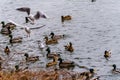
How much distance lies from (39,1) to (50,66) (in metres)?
16.0

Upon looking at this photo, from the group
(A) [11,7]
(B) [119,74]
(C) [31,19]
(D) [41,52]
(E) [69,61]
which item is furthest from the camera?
(A) [11,7]

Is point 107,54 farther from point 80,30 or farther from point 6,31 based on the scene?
point 6,31

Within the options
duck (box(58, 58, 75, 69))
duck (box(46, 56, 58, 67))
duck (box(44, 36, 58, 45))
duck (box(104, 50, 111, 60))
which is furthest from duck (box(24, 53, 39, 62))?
duck (box(104, 50, 111, 60))

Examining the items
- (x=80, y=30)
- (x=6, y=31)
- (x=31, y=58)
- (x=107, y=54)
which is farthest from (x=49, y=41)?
(x=107, y=54)

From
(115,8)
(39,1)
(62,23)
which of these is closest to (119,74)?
(62,23)

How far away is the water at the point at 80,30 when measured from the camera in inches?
897

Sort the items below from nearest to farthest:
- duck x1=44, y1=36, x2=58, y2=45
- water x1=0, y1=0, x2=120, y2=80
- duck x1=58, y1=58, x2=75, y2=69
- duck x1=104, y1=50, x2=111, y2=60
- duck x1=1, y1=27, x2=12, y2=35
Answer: duck x1=58, y1=58, x2=75, y2=69 → duck x1=104, y1=50, x2=111, y2=60 → water x1=0, y1=0, x2=120, y2=80 → duck x1=44, y1=36, x2=58, y2=45 → duck x1=1, y1=27, x2=12, y2=35

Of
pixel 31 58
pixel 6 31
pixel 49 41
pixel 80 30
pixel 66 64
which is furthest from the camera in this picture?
pixel 6 31

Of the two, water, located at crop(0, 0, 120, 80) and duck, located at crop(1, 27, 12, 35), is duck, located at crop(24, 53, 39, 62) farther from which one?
duck, located at crop(1, 27, 12, 35)

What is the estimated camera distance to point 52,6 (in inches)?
1345

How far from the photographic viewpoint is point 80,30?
27641 mm

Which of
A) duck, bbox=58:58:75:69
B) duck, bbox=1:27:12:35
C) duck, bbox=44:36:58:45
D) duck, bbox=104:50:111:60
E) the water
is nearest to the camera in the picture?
duck, bbox=58:58:75:69

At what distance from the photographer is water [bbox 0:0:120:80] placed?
2279 centimetres

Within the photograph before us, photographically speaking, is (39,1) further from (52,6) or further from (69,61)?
(69,61)
